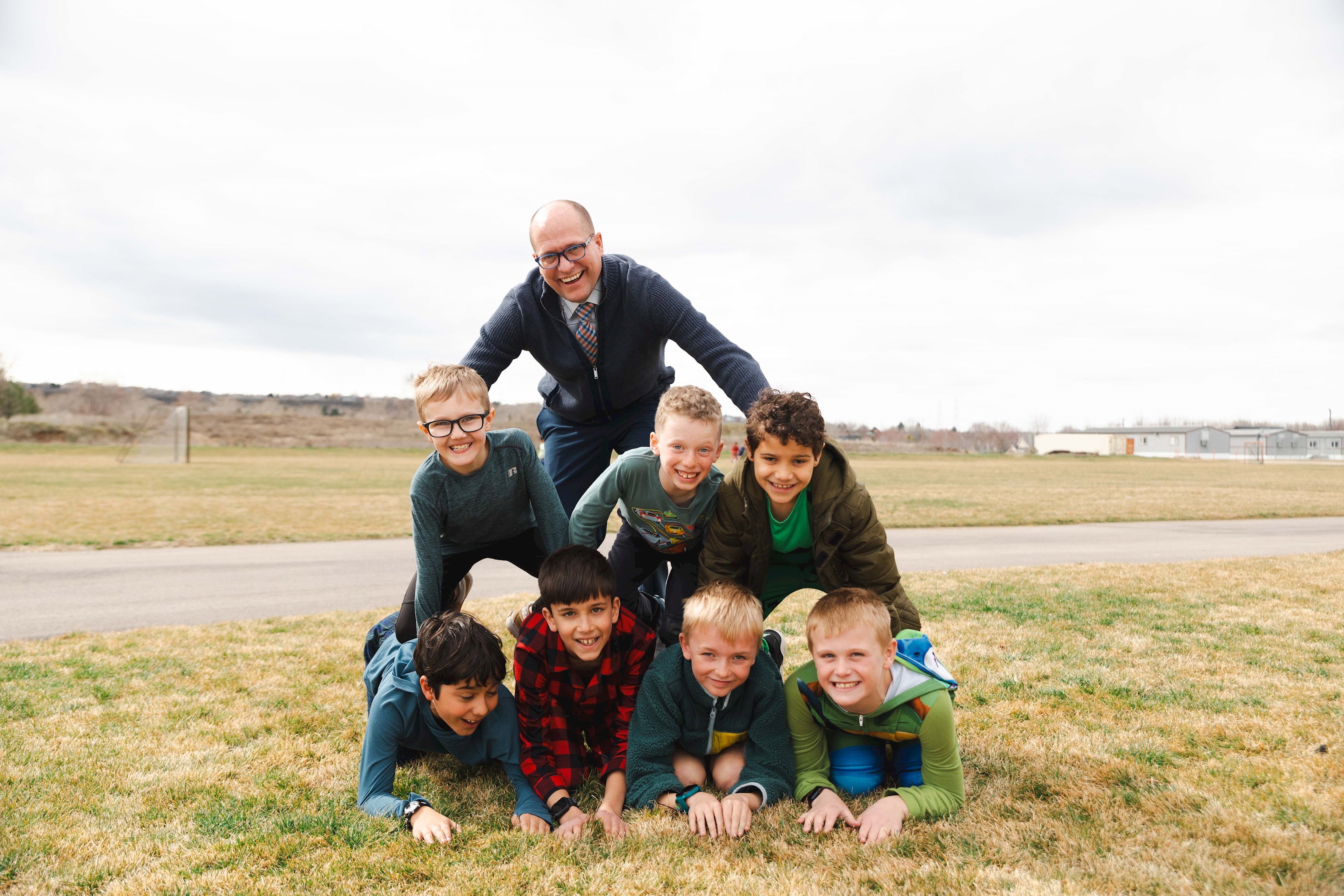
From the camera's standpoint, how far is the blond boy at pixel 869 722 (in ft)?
9.69

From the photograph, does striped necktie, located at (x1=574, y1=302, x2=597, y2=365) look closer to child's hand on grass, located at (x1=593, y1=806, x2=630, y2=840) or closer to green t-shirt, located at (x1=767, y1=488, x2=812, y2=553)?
green t-shirt, located at (x1=767, y1=488, x2=812, y2=553)

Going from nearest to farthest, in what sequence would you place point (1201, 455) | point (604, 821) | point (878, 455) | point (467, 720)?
point (604, 821) < point (467, 720) < point (878, 455) < point (1201, 455)

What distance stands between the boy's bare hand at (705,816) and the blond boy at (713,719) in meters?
0.01

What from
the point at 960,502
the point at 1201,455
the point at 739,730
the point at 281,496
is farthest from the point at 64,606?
the point at 1201,455

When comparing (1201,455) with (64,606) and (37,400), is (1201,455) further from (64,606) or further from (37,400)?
(37,400)

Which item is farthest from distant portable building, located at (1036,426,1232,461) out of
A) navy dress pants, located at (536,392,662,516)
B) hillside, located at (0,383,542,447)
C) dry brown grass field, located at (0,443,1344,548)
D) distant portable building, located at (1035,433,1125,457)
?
navy dress pants, located at (536,392,662,516)

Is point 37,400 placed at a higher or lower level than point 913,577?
higher

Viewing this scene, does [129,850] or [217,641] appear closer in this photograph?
[129,850]

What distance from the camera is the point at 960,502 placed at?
61.4 feet

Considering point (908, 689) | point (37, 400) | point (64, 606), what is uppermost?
point (37, 400)

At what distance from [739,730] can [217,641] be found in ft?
14.5

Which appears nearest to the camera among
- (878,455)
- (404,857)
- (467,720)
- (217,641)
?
(404,857)

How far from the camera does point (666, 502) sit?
362 centimetres

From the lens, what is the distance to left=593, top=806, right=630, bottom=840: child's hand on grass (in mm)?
2887
